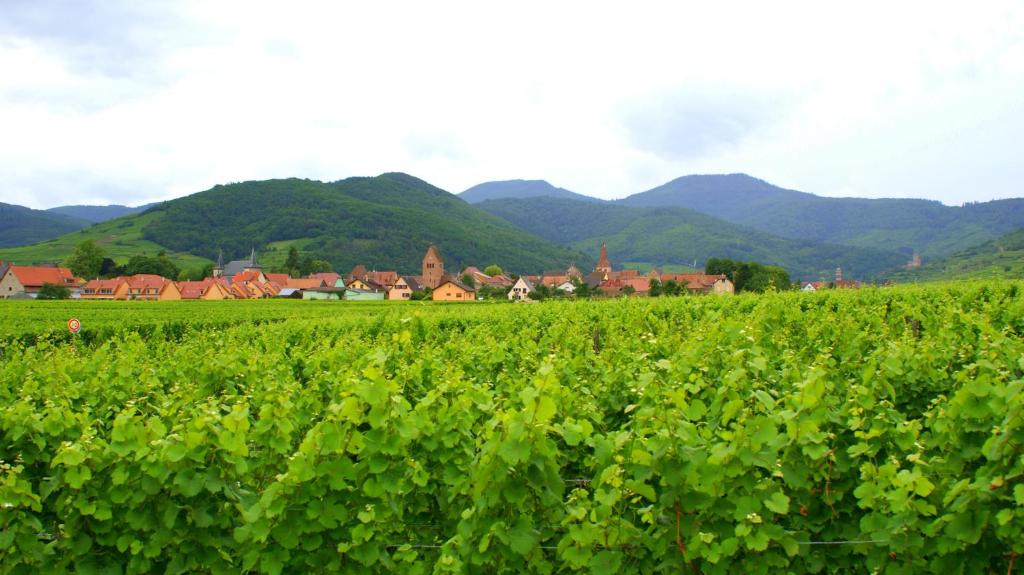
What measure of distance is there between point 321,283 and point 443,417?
4622 inches

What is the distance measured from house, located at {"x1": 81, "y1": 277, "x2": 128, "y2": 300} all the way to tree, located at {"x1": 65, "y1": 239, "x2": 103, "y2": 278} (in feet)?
37.2

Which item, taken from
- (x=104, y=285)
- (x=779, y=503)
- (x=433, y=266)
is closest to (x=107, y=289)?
(x=104, y=285)

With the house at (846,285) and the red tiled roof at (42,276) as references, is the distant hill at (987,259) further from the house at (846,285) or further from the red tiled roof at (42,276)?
the red tiled roof at (42,276)

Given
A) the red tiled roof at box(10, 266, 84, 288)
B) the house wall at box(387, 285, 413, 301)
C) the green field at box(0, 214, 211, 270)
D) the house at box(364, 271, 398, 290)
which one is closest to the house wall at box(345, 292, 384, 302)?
the house wall at box(387, 285, 413, 301)

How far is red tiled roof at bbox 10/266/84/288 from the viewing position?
96.3 metres

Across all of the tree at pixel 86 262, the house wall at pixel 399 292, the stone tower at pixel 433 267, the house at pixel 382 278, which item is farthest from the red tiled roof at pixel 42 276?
the stone tower at pixel 433 267

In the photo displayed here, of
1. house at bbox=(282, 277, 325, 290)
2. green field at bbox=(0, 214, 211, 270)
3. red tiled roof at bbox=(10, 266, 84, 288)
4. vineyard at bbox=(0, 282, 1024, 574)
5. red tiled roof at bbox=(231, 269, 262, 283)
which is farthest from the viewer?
green field at bbox=(0, 214, 211, 270)

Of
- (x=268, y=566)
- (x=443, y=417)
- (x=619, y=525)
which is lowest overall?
(x=268, y=566)

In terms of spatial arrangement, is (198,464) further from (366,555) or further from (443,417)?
(443,417)

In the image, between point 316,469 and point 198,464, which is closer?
point 316,469

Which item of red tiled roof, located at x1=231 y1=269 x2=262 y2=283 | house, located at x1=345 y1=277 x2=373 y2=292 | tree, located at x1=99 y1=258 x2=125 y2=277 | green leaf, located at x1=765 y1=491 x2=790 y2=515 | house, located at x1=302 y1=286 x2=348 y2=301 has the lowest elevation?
house, located at x1=302 y1=286 x2=348 y2=301

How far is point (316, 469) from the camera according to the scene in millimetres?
3621

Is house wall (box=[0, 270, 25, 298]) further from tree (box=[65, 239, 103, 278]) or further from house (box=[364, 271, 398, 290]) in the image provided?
house (box=[364, 271, 398, 290])

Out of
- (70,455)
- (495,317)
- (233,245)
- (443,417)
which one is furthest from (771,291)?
(233,245)
